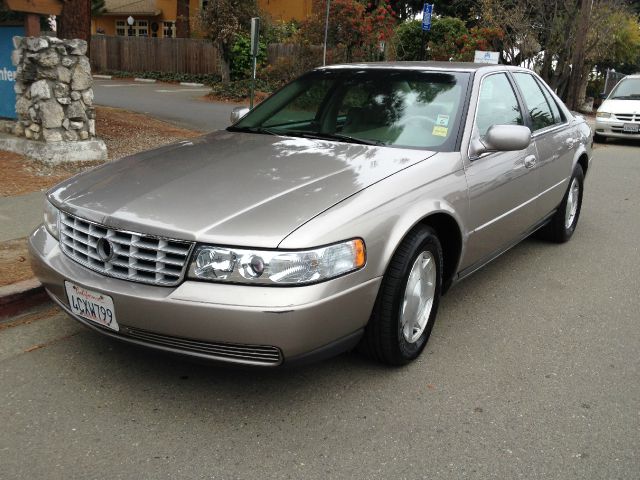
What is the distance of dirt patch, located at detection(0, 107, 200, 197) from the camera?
7.25 m

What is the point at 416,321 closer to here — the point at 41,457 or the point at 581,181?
the point at 41,457

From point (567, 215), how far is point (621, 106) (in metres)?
10.4

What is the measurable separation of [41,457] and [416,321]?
1934mm

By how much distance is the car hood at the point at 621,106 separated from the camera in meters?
14.8

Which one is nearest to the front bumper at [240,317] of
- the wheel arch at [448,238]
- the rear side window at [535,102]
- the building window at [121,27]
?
the wheel arch at [448,238]

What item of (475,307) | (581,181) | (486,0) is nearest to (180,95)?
(486,0)

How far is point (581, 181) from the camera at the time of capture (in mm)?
6312

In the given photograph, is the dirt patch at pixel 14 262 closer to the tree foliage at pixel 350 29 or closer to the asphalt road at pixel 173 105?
the asphalt road at pixel 173 105

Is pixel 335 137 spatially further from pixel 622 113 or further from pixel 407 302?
pixel 622 113

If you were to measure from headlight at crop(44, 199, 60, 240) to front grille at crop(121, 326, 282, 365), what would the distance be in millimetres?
909

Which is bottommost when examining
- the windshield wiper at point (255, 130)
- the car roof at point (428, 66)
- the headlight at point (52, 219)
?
the headlight at point (52, 219)

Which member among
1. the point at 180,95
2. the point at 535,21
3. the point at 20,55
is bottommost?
the point at 180,95

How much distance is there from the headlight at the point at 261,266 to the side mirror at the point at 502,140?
5.28 ft

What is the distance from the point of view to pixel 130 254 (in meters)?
2.97
